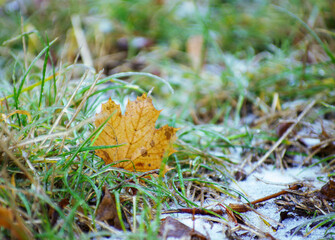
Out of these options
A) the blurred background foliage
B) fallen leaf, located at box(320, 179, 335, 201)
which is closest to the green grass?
the blurred background foliage

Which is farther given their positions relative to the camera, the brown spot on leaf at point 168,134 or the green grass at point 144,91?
the brown spot on leaf at point 168,134

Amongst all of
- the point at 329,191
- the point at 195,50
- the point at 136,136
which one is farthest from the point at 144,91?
the point at 195,50

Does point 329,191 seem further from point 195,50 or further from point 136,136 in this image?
point 195,50

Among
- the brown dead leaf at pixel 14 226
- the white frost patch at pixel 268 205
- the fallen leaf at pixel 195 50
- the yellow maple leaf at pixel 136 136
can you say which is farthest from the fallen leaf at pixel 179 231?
the fallen leaf at pixel 195 50

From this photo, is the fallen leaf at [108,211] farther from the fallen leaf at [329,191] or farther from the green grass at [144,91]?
the fallen leaf at [329,191]

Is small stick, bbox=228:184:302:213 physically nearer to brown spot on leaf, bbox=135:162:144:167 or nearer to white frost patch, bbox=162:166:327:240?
white frost patch, bbox=162:166:327:240

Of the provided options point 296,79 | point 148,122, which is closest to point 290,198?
point 148,122

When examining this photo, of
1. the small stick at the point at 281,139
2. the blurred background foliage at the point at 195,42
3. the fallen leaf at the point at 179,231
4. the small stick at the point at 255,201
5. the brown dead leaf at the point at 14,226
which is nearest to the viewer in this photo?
the brown dead leaf at the point at 14,226
